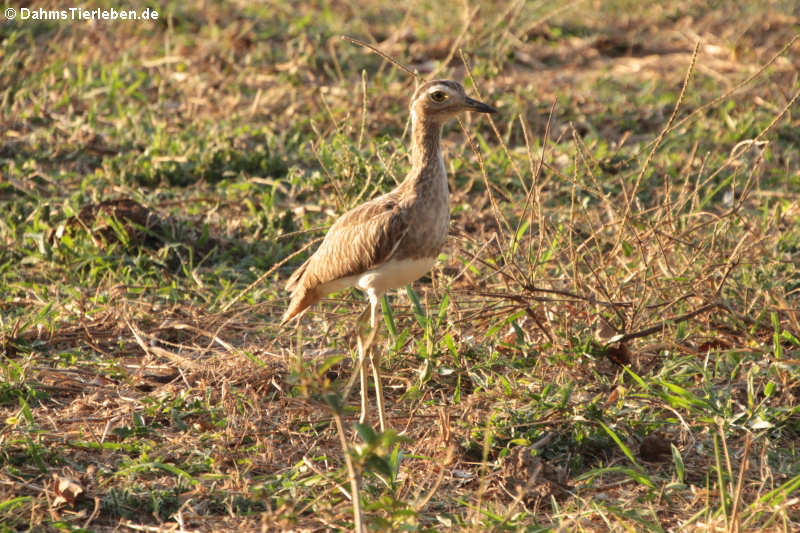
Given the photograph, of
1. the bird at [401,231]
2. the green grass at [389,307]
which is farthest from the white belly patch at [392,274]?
the green grass at [389,307]

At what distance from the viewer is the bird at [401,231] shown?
402cm

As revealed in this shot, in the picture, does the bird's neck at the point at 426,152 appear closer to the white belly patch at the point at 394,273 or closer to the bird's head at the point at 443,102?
the bird's head at the point at 443,102

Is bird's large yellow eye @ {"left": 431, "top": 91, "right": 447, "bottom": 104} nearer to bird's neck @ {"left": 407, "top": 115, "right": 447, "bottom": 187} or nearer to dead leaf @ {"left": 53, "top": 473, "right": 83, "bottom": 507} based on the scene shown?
bird's neck @ {"left": 407, "top": 115, "right": 447, "bottom": 187}

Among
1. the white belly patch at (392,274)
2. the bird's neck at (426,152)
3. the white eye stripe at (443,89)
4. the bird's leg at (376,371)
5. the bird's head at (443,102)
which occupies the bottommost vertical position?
the bird's leg at (376,371)

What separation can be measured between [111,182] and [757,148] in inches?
177

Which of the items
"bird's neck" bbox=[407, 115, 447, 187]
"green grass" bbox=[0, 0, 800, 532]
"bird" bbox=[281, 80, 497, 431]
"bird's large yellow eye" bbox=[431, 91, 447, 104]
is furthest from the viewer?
"bird's large yellow eye" bbox=[431, 91, 447, 104]

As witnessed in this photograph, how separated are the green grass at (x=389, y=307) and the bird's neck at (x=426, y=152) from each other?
0.35m

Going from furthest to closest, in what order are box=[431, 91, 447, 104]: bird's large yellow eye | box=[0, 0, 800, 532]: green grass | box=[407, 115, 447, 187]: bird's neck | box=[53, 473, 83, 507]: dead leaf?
box=[431, 91, 447, 104]: bird's large yellow eye, box=[407, 115, 447, 187]: bird's neck, box=[0, 0, 800, 532]: green grass, box=[53, 473, 83, 507]: dead leaf

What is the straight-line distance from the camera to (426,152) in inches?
166

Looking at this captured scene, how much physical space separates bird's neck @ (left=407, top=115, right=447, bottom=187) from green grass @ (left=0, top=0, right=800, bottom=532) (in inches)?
13.9

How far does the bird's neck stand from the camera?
4.14 meters

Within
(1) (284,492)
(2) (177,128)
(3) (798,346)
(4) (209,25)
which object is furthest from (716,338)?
(4) (209,25)

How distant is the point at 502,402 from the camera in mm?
4195

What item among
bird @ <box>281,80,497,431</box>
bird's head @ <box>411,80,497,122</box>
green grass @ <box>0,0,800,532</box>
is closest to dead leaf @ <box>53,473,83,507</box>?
green grass @ <box>0,0,800,532</box>
